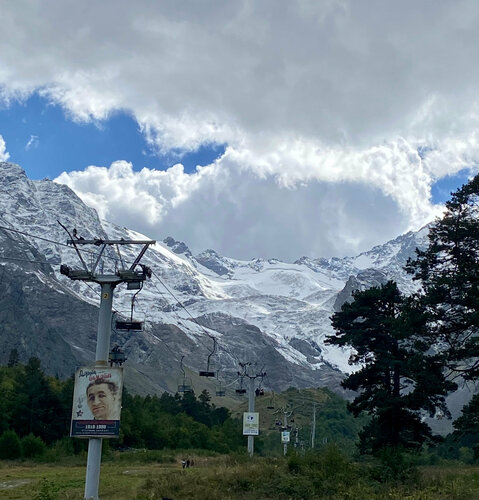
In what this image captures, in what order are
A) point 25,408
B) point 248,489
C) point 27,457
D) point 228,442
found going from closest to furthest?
1. point 248,489
2. point 27,457
3. point 25,408
4. point 228,442

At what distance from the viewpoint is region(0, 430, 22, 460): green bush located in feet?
201

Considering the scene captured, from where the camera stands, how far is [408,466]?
32656mm

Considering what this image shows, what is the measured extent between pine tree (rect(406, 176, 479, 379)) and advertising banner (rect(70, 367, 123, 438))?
15.6m

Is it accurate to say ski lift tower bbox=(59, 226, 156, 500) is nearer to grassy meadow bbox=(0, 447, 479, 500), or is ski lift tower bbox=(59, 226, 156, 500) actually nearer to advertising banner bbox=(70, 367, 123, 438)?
advertising banner bbox=(70, 367, 123, 438)

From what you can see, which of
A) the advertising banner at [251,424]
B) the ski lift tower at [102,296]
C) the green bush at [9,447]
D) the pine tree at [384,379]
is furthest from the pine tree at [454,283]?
the green bush at [9,447]

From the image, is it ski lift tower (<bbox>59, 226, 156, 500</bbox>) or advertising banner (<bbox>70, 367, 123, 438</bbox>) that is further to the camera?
ski lift tower (<bbox>59, 226, 156, 500</bbox>)

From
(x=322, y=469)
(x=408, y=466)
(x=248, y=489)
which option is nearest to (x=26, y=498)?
(x=248, y=489)

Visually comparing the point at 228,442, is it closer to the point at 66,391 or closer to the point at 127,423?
the point at 127,423

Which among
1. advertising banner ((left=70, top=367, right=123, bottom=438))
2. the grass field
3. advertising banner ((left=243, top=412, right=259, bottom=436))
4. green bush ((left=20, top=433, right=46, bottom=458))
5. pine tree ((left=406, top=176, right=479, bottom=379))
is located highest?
pine tree ((left=406, top=176, right=479, bottom=379))

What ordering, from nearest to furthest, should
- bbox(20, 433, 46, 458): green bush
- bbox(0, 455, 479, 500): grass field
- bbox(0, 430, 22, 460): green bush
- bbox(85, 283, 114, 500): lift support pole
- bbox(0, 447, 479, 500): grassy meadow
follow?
bbox(85, 283, 114, 500): lift support pole < bbox(0, 455, 479, 500): grass field < bbox(0, 447, 479, 500): grassy meadow < bbox(0, 430, 22, 460): green bush < bbox(20, 433, 46, 458): green bush

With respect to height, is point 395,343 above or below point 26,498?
above

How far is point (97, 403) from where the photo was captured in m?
23.2

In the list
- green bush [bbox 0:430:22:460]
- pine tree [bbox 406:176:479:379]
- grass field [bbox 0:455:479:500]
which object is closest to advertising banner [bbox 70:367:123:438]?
grass field [bbox 0:455:479:500]

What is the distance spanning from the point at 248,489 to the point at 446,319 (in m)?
12.1
